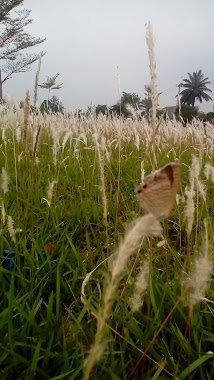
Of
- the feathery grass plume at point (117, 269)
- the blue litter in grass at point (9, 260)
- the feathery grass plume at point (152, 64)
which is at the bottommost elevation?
the blue litter in grass at point (9, 260)

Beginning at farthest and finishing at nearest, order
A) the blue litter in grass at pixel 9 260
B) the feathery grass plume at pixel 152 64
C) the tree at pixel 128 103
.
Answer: the tree at pixel 128 103
the blue litter in grass at pixel 9 260
the feathery grass plume at pixel 152 64

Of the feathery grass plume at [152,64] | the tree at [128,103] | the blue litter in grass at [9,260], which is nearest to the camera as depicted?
the feathery grass plume at [152,64]

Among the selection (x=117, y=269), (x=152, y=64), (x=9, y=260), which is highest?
(x=152, y=64)

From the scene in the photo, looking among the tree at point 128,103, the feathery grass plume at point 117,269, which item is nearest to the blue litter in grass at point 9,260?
the tree at point 128,103

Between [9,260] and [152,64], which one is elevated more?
[152,64]

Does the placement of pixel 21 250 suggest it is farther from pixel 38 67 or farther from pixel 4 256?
pixel 38 67

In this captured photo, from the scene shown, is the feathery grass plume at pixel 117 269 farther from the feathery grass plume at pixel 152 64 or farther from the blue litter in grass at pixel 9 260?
the blue litter in grass at pixel 9 260

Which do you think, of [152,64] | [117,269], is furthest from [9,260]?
[117,269]

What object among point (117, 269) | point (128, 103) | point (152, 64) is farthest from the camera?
point (128, 103)

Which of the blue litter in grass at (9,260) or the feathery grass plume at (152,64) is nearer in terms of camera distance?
the feathery grass plume at (152,64)

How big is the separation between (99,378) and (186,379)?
288 millimetres

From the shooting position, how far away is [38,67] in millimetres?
1807

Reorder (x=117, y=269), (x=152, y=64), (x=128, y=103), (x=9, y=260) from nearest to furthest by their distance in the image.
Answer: (x=117, y=269), (x=152, y=64), (x=9, y=260), (x=128, y=103)

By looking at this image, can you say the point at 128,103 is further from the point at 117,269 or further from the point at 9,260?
the point at 117,269
